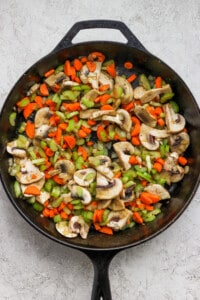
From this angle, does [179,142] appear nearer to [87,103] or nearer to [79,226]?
[87,103]

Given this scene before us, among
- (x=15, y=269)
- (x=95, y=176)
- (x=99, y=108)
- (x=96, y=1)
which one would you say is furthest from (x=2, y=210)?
(x=96, y=1)

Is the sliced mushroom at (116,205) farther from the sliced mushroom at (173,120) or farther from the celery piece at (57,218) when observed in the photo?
the sliced mushroom at (173,120)

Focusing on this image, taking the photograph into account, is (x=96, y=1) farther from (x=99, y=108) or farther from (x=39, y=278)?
(x=39, y=278)

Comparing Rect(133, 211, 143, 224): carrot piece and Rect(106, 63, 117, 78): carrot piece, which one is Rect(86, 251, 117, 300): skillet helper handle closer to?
Rect(133, 211, 143, 224): carrot piece

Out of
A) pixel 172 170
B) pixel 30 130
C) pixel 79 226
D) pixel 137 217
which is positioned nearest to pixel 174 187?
Result: pixel 172 170

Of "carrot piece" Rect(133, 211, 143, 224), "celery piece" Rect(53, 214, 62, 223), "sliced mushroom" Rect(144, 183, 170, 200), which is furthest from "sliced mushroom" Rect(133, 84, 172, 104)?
"celery piece" Rect(53, 214, 62, 223)
